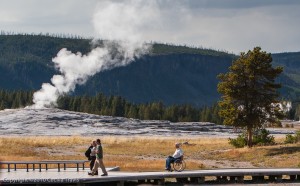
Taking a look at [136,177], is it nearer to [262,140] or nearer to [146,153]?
[146,153]

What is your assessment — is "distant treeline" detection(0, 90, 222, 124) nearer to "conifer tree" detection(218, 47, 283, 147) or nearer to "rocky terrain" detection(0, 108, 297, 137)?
"rocky terrain" detection(0, 108, 297, 137)

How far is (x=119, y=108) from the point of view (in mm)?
162625

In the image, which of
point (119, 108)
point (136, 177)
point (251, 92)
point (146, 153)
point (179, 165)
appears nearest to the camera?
point (136, 177)

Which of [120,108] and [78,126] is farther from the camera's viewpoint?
[120,108]

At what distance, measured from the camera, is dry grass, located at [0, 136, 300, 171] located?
46.8 metres

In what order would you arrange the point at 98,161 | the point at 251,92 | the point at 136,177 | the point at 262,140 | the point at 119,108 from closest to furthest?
the point at 136,177, the point at 98,161, the point at 251,92, the point at 262,140, the point at 119,108

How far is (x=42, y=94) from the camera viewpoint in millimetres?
147375

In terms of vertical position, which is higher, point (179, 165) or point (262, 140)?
point (262, 140)

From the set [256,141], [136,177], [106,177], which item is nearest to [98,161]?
[106,177]

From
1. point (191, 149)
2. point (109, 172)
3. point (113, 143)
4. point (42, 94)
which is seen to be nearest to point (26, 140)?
point (113, 143)

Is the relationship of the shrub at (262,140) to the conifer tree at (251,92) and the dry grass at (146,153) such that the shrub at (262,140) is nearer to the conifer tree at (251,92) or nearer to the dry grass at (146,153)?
the conifer tree at (251,92)

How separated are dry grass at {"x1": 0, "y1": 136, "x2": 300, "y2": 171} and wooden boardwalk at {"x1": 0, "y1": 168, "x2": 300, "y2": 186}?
6276mm

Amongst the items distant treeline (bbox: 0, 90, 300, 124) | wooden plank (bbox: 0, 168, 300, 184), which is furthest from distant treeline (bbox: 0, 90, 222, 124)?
wooden plank (bbox: 0, 168, 300, 184)

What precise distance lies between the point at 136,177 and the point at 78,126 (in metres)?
72.2
